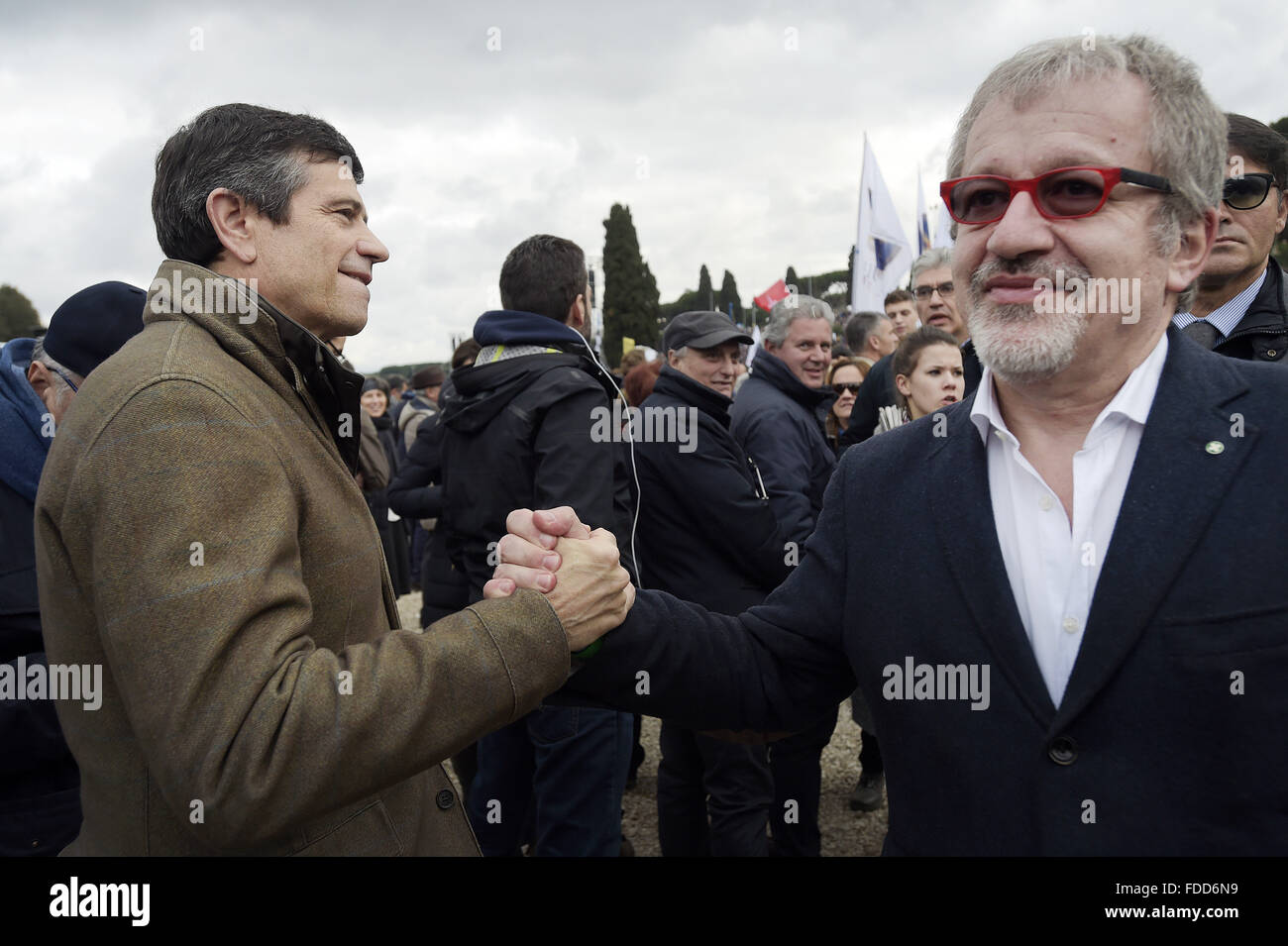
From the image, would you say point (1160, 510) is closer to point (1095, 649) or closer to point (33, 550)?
point (1095, 649)

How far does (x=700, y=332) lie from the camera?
4648mm

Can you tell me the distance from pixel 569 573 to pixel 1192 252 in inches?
53.9

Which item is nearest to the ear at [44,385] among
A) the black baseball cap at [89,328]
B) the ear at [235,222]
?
the black baseball cap at [89,328]

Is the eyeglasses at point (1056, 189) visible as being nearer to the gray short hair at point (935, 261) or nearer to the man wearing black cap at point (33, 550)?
the man wearing black cap at point (33, 550)

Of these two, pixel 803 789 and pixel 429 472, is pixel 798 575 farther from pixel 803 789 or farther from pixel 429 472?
pixel 429 472

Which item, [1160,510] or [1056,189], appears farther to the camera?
[1056,189]

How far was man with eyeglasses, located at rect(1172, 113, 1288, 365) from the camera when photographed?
274 cm

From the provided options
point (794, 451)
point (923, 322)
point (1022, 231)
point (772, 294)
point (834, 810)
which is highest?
point (772, 294)

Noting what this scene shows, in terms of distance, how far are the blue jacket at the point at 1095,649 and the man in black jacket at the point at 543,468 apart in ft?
4.96

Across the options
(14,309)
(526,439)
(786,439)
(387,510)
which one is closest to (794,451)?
(786,439)

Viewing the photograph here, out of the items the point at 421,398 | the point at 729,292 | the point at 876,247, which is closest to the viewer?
the point at 421,398

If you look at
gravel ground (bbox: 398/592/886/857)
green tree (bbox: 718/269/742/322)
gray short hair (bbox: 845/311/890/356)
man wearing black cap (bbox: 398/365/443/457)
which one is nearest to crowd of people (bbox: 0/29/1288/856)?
gravel ground (bbox: 398/592/886/857)

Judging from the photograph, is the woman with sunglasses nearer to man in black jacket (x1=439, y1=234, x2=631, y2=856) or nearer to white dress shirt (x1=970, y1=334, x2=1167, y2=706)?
man in black jacket (x1=439, y1=234, x2=631, y2=856)
